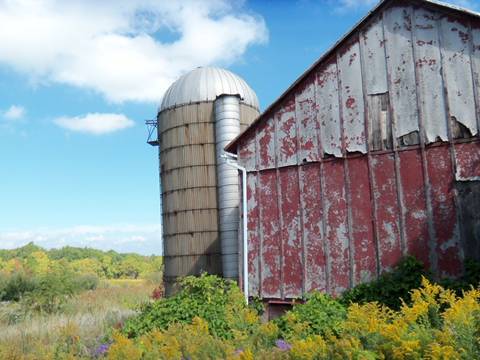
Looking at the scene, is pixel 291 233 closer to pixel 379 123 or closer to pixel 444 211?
pixel 379 123

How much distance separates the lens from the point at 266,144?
11.4 metres

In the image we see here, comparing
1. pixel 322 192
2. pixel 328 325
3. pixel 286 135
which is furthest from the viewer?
pixel 286 135

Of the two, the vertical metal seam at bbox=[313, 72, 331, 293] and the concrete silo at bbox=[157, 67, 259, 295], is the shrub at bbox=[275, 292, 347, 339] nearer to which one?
the vertical metal seam at bbox=[313, 72, 331, 293]

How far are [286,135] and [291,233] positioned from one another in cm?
236

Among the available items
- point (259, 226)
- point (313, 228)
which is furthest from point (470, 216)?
point (259, 226)

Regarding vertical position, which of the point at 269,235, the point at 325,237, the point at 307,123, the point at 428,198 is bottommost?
the point at 325,237

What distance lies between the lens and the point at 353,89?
33.7ft

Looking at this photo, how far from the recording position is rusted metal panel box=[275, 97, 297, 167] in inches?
430

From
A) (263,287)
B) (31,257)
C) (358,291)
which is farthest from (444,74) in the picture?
(31,257)

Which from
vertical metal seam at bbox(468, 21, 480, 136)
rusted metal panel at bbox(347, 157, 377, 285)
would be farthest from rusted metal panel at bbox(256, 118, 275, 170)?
vertical metal seam at bbox(468, 21, 480, 136)

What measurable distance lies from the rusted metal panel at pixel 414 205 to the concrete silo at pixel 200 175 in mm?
5983

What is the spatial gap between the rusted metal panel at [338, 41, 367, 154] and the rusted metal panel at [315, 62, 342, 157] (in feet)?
0.50

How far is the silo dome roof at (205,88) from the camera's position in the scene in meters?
15.7

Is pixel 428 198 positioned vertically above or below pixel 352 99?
below
